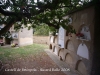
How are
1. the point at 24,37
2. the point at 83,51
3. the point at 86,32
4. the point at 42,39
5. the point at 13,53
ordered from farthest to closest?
the point at 42,39, the point at 24,37, the point at 13,53, the point at 83,51, the point at 86,32

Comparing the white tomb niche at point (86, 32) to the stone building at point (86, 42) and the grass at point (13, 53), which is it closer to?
the stone building at point (86, 42)

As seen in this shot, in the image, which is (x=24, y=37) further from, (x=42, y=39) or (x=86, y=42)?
(x=86, y=42)

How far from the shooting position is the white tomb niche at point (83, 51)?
17.2 feet

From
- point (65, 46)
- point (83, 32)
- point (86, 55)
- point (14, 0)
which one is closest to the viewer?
point (14, 0)

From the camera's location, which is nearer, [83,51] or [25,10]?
[25,10]

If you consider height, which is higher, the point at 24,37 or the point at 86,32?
the point at 86,32

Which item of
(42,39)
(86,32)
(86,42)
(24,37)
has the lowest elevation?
(42,39)

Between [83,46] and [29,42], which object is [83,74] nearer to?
[83,46]

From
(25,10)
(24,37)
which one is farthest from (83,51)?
(24,37)

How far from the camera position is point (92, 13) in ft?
15.5

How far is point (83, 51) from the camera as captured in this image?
550 cm

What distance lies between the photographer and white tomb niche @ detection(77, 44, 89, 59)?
5.23 metres

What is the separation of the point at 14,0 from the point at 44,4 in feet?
3.85

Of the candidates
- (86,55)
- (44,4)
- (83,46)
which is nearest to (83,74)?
(86,55)
